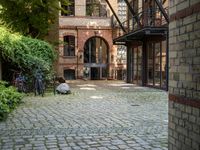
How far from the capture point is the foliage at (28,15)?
24.0 meters

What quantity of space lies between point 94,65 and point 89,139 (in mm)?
34357

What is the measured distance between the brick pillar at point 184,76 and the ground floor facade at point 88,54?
3519 cm

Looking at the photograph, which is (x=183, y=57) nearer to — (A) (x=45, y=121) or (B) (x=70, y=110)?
(A) (x=45, y=121)

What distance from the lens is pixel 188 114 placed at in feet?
18.6

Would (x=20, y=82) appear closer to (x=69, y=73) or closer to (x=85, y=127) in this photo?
(x=85, y=127)

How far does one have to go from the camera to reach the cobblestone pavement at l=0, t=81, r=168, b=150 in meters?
8.09

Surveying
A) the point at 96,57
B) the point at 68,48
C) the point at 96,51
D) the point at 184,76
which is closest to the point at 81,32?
the point at 68,48

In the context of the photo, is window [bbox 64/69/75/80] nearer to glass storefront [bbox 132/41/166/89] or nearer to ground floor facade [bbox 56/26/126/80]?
ground floor facade [bbox 56/26/126/80]

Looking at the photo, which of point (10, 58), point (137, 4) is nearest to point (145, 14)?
point (137, 4)

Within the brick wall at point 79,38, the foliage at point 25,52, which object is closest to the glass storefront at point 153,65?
the foliage at point 25,52

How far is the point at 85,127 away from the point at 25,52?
34.8 ft

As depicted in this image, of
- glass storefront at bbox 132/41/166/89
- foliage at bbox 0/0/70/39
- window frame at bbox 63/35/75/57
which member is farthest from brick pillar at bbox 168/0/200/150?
window frame at bbox 63/35/75/57

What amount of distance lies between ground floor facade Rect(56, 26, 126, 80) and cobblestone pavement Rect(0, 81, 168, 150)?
26.9 metres

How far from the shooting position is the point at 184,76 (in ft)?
19.1
